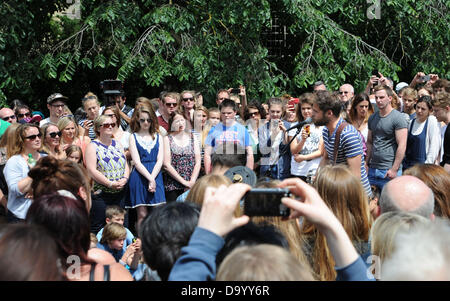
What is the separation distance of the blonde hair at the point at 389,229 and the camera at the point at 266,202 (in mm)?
505

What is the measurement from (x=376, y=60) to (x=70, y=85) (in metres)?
5.72

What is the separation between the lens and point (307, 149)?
246 inches

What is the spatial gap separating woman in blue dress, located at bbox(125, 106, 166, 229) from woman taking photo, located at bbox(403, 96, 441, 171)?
10.0 feet

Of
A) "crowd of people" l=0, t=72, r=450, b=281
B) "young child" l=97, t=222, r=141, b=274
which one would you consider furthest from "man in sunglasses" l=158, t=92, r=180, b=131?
"young child" l=97, t=222, r=141, b=274

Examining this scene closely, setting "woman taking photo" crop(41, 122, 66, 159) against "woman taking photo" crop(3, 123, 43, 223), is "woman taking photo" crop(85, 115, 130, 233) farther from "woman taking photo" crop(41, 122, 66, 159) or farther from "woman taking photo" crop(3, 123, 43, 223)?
"woman taking photo" crop(3, 123, 43, 223)

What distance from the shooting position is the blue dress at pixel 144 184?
565cm

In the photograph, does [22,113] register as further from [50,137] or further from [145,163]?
[145,163]

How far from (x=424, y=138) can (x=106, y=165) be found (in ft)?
12.3

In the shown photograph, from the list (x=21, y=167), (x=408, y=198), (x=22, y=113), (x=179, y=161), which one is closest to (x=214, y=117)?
(x=179, y=161)

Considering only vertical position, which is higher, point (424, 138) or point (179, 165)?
point (424, 138)

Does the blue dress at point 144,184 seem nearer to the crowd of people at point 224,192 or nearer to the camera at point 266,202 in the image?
the crowd of people at point 224,192

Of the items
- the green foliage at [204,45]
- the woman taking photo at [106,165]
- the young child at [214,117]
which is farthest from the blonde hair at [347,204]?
the green foliage at [204,45]

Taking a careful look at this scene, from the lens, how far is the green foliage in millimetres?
8422
